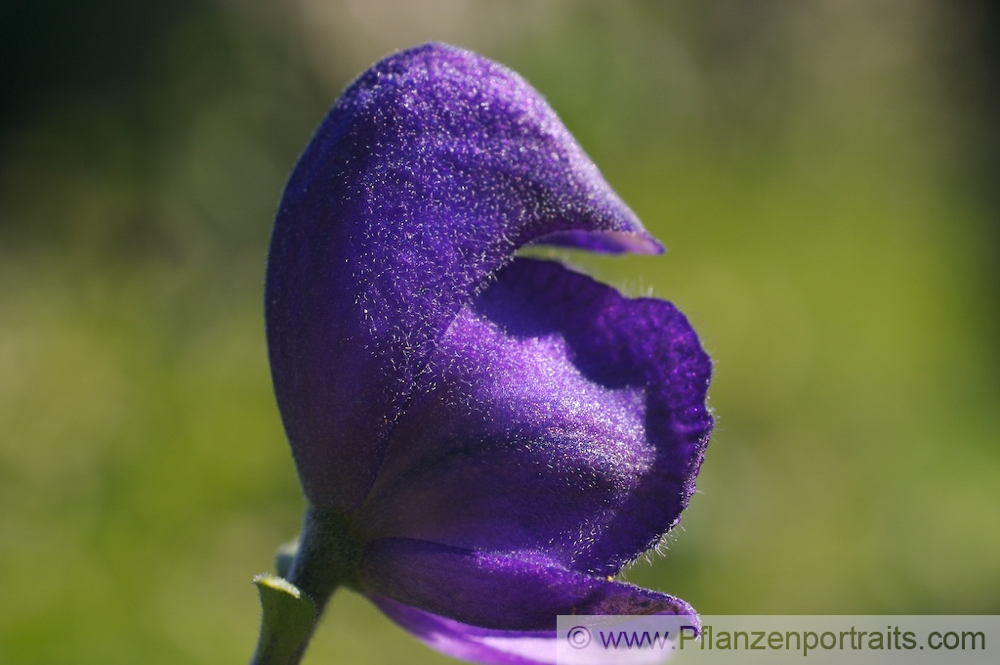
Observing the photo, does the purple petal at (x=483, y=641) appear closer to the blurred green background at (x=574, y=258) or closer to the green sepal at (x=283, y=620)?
the green sepal at (x=283, y=620)

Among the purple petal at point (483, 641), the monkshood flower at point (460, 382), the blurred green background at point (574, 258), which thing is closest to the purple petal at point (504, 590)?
the monkshood flower at point (460, 382)

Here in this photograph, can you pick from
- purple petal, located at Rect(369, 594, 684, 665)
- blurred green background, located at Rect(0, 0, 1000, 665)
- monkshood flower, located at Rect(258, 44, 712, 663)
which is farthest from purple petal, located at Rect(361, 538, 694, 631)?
blurred green background, located at Rect(0, 0, 1000, 665)

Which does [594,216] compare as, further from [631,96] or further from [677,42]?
[677,42]

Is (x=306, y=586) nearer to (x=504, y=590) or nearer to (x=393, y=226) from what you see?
(x=504, y=590)

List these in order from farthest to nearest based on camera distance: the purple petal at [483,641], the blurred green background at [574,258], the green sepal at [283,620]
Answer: the blurred green background at [574,258] → the purple petal at [483,641] → the green sepal at [283,620]

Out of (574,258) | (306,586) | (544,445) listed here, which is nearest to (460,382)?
(544,445)

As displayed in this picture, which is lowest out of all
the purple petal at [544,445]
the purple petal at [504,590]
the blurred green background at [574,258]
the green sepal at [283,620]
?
the green sepal at [283,620]

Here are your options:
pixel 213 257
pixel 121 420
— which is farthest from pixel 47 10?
pixel 121 420
